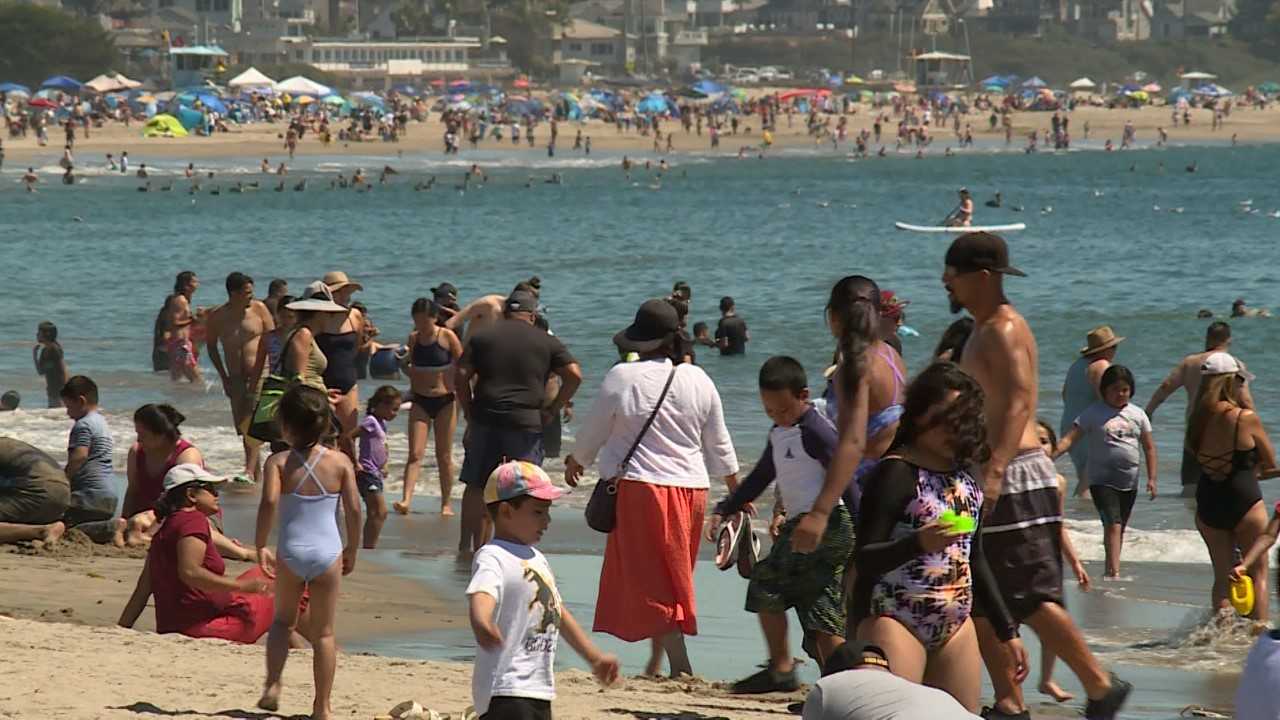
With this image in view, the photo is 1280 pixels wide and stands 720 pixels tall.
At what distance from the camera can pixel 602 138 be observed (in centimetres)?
10081

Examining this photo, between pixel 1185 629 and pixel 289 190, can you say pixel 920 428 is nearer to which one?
pixel 1185 629

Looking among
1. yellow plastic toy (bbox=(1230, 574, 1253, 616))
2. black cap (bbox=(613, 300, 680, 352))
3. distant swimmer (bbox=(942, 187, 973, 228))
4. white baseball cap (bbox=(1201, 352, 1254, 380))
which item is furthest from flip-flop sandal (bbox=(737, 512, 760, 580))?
distant swimmer (bbox=(942, 187, 973, 228))

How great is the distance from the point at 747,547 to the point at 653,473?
20.0 inches

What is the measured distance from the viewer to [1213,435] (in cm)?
878

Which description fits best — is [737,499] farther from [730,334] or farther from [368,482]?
[730,334]

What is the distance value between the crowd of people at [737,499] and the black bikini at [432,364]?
51 centimetres

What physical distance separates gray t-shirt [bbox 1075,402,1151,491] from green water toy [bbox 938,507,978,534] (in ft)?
17.4

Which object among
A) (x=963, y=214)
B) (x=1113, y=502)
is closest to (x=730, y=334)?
(x=1113, y=502)

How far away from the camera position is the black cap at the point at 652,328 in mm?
7305

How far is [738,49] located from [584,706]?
17924cm

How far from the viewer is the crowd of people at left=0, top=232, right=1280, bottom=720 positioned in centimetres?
524

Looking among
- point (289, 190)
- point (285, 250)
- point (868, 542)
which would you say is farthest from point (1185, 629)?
point (289, 190)

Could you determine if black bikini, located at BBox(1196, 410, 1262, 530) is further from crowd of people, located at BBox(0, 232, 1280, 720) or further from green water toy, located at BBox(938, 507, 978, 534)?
green water toy, located at BBox(938, 507, 978, 534)

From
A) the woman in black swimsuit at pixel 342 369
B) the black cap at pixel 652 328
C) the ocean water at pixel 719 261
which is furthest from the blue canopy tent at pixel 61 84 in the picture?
the black cap at pixel 652 328
